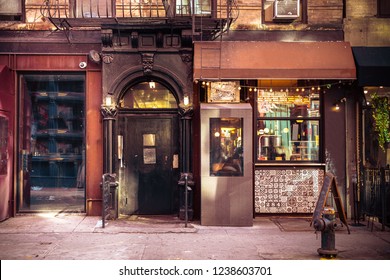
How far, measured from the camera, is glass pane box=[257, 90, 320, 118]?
12703mm

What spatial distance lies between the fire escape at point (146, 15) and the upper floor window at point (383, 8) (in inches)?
140

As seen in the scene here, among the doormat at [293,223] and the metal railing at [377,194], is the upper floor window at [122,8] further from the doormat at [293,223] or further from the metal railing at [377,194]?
the metal railing at [377,194]

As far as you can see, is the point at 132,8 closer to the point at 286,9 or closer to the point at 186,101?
the point at 186,101

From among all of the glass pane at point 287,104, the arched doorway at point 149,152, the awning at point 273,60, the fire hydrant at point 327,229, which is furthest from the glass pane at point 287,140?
the fire hydrant at point 327,229

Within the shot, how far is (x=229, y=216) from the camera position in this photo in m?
11.5

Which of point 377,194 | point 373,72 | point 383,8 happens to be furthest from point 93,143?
A: point 383,8

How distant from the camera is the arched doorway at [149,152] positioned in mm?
12641

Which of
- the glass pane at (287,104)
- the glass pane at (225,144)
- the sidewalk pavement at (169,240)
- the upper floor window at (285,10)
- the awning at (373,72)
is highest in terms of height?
the upper floor window at (285,10)

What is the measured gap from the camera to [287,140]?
41.8ft

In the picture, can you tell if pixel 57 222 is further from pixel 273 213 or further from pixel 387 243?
pixel 387 243

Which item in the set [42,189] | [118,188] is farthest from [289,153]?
[42,189]

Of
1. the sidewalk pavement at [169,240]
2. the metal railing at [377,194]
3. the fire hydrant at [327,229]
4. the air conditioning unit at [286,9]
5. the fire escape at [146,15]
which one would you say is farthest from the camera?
the air conditioning unit at [286,9]

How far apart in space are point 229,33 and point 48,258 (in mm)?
6828

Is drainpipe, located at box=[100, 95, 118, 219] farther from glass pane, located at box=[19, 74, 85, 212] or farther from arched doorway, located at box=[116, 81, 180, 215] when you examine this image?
glass pane, located at box=[19, 74, 85, 212]
